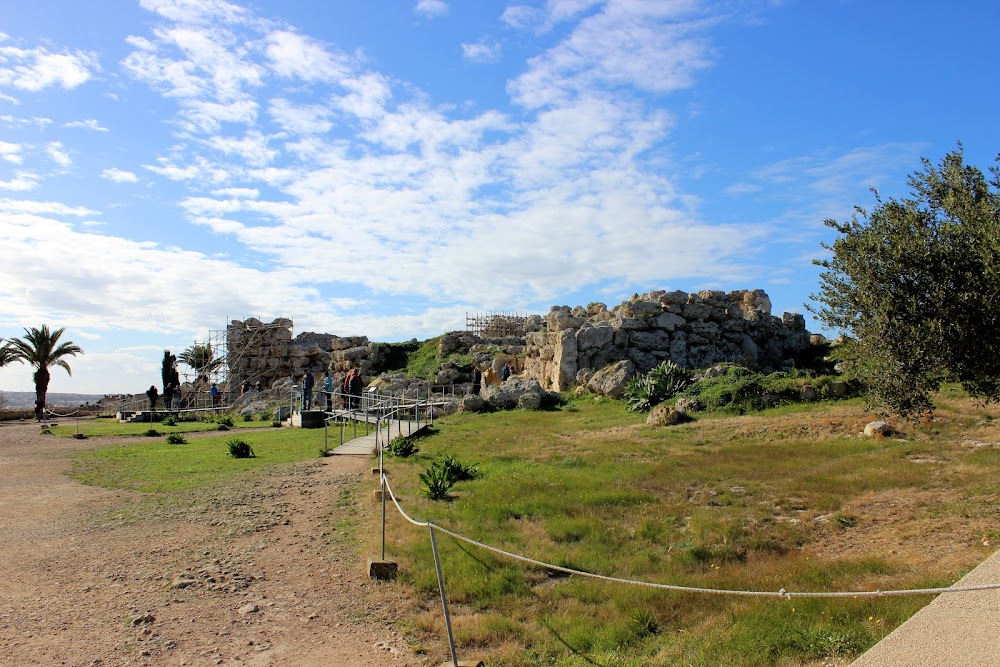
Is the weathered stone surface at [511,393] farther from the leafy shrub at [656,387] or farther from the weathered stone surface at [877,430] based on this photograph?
the weathered stone surface at [877,430]

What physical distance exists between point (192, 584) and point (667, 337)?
24.3 metres

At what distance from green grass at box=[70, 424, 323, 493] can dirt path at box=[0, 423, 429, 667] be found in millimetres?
1680

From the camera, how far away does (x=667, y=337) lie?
29359 millimetres

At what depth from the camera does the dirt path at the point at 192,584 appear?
20.0 feet

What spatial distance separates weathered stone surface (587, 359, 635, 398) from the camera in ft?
82.8

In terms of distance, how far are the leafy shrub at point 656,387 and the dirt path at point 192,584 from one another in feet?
41.2

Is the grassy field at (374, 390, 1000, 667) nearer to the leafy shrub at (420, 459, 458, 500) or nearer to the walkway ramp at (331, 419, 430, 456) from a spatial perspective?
the leafy shrub at (420, 459, 458, 500)

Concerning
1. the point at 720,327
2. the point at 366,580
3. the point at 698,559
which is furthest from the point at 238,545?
the point at 720,327

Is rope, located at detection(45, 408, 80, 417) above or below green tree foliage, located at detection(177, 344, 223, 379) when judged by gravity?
below

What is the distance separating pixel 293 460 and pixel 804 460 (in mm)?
11643

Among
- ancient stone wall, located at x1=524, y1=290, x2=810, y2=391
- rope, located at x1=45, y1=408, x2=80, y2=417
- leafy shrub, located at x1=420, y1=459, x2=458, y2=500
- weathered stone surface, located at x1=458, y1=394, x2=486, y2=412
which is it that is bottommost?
leafy shrub, located at x1=420, y1=459, x2=458, y2=500

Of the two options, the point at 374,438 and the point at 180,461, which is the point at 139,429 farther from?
the point at 374,438

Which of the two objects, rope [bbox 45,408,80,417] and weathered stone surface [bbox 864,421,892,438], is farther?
rope [bbox 45,408,80,417]

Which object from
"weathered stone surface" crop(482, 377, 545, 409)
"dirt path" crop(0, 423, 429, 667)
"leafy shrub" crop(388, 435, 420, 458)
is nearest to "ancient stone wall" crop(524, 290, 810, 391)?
"weathered stone surface" crop(482, 377, 545, 409)
